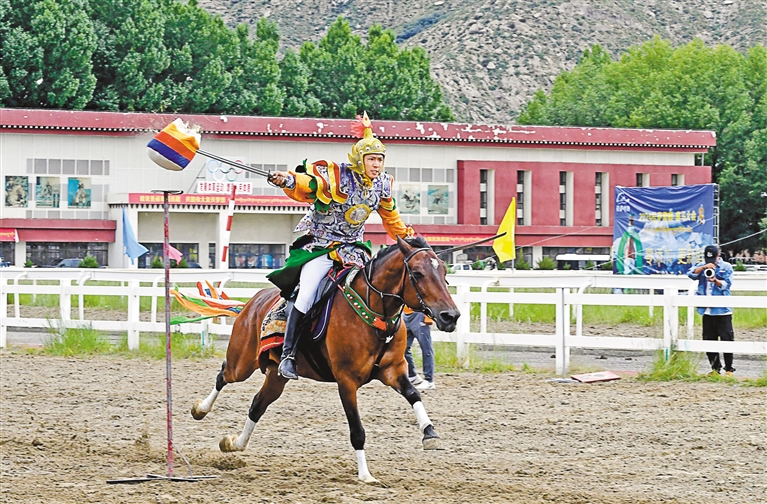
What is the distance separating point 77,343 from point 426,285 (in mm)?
12387

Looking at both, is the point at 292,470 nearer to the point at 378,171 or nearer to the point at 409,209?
the point at 378,171

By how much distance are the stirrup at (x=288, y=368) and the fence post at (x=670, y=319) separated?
7.84m

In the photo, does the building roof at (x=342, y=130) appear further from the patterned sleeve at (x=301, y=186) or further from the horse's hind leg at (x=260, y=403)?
the patterned sleeve at (x=301, y=186)

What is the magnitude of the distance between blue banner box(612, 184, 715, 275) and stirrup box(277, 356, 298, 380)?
19644 mm

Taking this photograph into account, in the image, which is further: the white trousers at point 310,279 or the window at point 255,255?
the window at point 255,255

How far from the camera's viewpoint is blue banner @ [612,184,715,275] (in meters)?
27.6

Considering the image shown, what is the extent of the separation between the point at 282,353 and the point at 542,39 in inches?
6453

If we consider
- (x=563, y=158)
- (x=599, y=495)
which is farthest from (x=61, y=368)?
(x=563, y=158)

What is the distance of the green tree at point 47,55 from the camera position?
67.8m

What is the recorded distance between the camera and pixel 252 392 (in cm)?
1466

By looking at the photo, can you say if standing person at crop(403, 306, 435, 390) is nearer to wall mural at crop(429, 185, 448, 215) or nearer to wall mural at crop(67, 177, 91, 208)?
wall mural at crop(67, 177, 91, 208)

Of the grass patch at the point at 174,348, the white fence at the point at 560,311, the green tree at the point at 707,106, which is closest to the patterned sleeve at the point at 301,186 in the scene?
the white fence at the point at 560,311

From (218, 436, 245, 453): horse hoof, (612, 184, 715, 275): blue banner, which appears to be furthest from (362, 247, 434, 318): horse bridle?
(612, 184, 715, 275): blue banner

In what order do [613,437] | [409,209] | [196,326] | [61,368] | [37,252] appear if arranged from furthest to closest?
[409,209] < [37,252] < [196,326] < [61,368] < [613,437]
